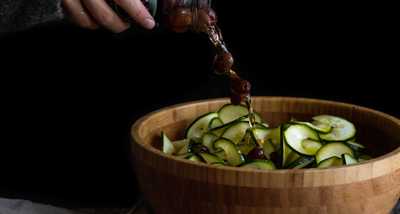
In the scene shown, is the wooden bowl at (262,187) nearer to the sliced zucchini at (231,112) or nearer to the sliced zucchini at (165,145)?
the sliced zucchini at (165,145)

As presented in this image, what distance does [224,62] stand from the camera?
126cm

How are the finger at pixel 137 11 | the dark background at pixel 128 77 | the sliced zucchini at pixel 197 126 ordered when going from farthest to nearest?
the dark background at pixel 128 77 < the sliced zucchini at pixel 197 126 < the finger at pixel 137 11

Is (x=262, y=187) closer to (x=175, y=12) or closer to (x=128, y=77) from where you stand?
(x=175, y=12)

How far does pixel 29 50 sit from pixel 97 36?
0.91ft

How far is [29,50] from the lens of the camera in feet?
5.39

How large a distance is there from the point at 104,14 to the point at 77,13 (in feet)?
0.28

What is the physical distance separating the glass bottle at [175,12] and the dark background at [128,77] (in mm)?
529

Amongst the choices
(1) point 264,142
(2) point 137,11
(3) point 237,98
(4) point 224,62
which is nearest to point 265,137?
(1) point 264,142

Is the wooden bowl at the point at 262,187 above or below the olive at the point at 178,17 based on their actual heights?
below

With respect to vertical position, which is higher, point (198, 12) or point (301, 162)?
point (198, 12)

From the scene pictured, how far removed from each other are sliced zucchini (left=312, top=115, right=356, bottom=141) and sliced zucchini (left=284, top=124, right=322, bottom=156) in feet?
0.24

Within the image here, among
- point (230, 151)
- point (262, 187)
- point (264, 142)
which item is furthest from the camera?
point (264, 142)

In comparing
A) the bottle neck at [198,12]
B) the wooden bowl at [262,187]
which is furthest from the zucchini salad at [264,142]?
the bottle neck at [198,12]

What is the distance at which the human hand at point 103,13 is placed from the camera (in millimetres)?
1100
